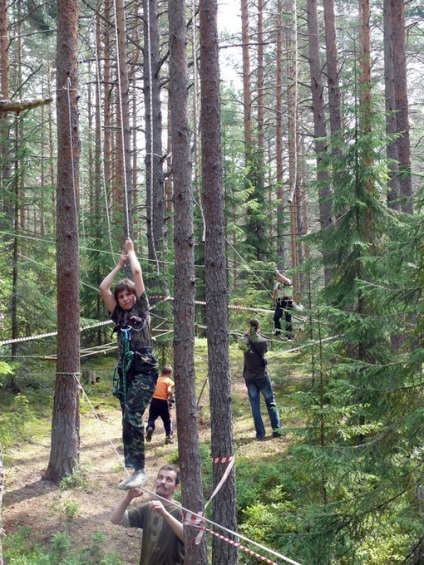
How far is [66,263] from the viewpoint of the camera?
789 cm

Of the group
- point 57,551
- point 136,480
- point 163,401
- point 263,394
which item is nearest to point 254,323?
point 263,394

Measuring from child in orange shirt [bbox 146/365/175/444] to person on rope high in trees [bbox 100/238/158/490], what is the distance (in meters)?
4.26

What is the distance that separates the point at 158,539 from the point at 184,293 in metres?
1.97

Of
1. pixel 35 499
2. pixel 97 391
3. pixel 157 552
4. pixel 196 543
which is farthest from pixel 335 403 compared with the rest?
pixel 97 391

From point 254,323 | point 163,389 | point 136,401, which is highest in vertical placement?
point 254,323

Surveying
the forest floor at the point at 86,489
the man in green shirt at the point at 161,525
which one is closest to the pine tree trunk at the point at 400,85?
the forest floor at the point at 86,489

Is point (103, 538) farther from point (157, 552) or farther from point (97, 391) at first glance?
point (97, 391)

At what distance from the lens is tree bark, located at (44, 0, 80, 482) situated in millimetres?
7844

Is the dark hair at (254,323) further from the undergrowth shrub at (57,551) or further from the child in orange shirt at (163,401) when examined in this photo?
the undergrowth shrub at (57,551)

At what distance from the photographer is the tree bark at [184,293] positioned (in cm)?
512

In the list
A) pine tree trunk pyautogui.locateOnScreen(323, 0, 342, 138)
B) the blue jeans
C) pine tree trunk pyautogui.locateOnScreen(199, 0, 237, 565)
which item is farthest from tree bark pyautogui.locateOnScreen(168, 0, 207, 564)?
pine tree trunk pyautogui.locateOnScreen(323, 0, 342, 138)

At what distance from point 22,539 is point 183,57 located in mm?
5323

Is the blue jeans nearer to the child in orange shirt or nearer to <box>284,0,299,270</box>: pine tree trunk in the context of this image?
the child in orange shirt

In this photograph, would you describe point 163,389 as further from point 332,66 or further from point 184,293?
point 332,66
